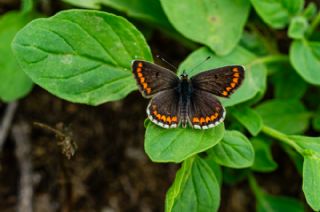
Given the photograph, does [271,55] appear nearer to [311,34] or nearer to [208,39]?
[311,34]

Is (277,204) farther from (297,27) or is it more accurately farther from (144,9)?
(144,9)

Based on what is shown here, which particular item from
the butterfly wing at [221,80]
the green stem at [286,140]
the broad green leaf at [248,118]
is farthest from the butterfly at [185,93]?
the green stem at [286,140]

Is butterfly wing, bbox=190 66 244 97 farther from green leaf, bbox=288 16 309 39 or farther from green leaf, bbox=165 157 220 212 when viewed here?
green leaf, bbox=288 16 309 39

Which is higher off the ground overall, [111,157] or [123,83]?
[123,83]

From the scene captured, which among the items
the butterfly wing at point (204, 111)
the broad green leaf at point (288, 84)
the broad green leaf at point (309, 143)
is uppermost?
the butterfly wing at point (204, 111)

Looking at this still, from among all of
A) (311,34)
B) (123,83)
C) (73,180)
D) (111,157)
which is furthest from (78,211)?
(311,34)

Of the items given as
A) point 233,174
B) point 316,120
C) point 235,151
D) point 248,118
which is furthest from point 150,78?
point 316,120

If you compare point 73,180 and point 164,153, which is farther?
point 73,180

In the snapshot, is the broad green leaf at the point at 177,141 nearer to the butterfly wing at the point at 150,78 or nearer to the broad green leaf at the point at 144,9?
the butterfly wing at the point at 150,78

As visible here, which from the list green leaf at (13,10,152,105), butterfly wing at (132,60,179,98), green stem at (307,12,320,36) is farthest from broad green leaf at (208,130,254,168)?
green stem at (307,12,320,36)
